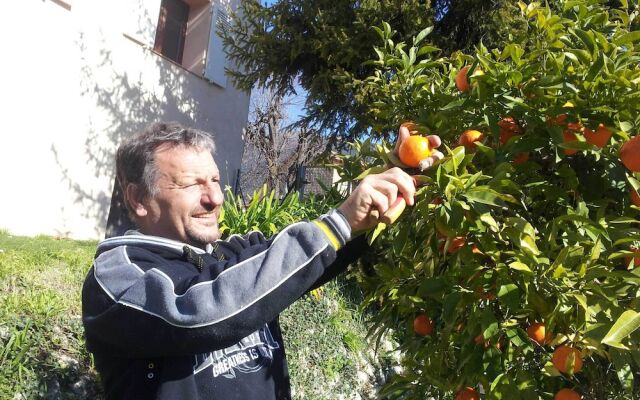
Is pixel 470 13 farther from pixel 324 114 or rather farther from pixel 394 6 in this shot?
pixel 324 114

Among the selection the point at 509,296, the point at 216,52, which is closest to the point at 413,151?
the point at 509,296

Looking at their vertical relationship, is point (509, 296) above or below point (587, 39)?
below

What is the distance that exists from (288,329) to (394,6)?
11.9ft

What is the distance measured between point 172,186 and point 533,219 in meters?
0.96

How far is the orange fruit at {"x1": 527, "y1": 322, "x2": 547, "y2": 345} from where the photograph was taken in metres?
1.36

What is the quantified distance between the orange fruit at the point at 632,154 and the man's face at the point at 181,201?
3.36 feet

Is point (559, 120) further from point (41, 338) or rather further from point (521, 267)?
point (41, 338)

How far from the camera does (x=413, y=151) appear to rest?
133cm

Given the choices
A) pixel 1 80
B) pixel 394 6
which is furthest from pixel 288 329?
pixel 1 80

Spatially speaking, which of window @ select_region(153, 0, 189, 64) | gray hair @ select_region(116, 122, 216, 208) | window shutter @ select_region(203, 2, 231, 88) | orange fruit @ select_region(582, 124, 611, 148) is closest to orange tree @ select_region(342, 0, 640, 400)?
orange fruit @ select_region(582, 124, 611, 148)

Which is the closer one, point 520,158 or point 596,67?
point 596,67

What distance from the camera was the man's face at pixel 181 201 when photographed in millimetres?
1565

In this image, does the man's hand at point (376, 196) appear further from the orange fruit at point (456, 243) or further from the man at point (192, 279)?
the orange fruit at point (456, 243)

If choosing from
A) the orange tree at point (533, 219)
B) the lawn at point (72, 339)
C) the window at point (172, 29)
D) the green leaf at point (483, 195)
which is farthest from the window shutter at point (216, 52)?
the green leaf at point (483, 195)
